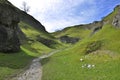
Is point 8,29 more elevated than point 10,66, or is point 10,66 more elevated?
point 8,29

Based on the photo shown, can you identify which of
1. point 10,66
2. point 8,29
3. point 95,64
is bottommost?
point 95,64

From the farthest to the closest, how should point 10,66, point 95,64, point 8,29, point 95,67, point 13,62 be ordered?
point 8,29 → point 13,62 → point 10,66 → point 95,64 → point 95,67

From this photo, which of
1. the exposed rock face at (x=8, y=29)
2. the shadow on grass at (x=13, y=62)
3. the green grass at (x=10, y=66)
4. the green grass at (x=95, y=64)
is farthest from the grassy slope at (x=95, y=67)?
the exposed rock face at (x=8, y=29)

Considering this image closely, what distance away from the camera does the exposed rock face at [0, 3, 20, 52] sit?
3438 inches

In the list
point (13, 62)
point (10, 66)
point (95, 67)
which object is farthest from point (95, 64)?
point (13, 62)

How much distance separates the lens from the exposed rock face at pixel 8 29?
8731 centimetres

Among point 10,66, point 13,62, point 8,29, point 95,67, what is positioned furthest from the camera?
point 8,29

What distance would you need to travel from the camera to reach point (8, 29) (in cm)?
9212

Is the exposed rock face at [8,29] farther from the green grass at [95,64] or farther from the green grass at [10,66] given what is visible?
the green grass at [95,64]

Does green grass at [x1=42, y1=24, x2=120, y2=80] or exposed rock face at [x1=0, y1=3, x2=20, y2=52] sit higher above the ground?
exposed rock face at [x1=0, y1=3, x2=20, y2=52]

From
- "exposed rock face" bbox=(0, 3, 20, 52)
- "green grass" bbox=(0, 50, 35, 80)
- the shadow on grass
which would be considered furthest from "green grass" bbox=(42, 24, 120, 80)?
"exposed rock face" bbox=(0, 3, 20, 52)

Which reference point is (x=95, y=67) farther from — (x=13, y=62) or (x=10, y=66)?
(x=13, y=62)

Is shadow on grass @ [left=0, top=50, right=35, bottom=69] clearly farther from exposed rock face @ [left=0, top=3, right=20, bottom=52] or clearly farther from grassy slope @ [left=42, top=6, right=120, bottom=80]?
exposed rock face @ [left=0, top=3, right=20, bottom=52]

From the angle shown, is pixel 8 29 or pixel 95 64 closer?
pixel 95 64
